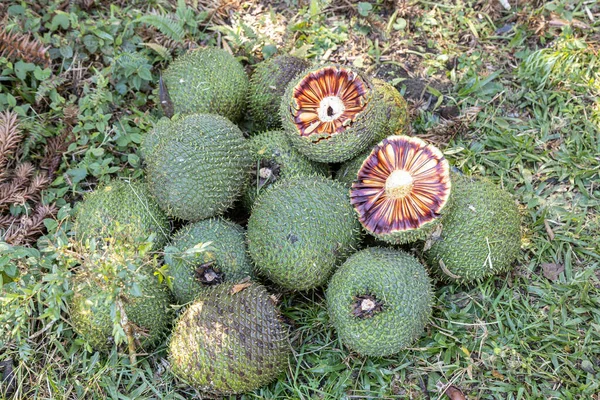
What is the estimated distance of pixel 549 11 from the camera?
5121mm

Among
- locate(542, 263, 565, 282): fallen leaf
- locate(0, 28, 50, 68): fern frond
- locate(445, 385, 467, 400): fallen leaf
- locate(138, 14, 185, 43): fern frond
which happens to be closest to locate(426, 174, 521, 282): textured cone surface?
locate(542, 263, 565, 282): fallen leaf

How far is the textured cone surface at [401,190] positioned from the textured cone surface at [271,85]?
40.3 inches

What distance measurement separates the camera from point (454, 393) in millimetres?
3498

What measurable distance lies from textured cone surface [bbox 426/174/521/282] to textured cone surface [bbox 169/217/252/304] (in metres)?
1.28

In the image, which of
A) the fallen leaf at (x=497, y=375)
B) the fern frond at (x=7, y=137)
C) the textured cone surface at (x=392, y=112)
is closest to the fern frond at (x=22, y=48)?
the fern frond at (x=7, y=137)

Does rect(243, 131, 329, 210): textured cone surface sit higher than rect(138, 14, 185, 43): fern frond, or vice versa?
rect(138, 14, 185, 43): fern frond

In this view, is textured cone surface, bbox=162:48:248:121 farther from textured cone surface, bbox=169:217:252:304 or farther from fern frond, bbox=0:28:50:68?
fern frond, bbox=0:28:50:68

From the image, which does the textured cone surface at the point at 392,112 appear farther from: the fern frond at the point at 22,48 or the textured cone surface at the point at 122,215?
the fern frond at the point at 22,48

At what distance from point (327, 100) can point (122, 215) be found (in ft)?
5.23

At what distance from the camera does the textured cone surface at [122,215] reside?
3721 mm

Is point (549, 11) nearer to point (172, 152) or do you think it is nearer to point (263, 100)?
point (263, 100)

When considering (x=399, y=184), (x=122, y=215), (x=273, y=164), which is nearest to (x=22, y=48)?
(x=122, y=215)

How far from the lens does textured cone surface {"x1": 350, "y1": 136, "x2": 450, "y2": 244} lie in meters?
3.53

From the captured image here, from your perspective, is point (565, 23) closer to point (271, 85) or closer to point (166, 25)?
point (271, 85)
